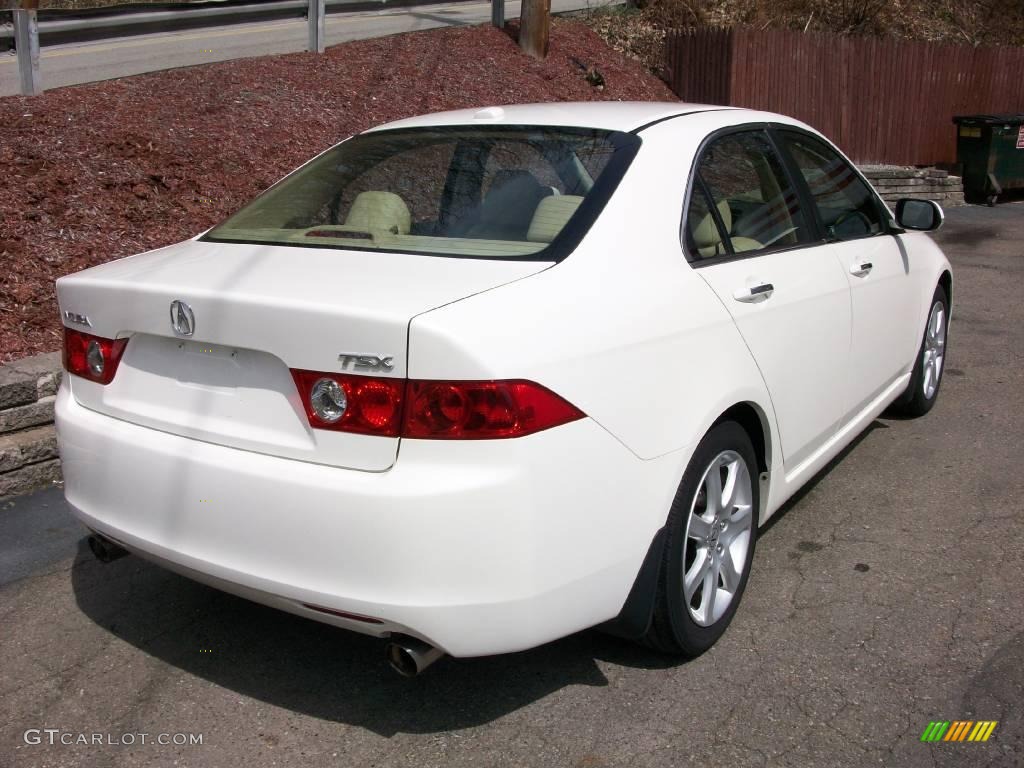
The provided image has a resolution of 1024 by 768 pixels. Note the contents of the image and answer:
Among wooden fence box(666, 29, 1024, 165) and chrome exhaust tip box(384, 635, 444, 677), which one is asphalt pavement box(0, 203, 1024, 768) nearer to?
chrome exhaust tip box(384, 635, 444, 677)

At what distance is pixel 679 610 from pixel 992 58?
63.0ft

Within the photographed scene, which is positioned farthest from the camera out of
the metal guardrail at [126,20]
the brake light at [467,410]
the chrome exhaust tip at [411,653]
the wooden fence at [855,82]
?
the wooden fence at [855,82]

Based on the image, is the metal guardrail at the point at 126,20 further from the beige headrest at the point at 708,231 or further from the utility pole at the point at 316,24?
the beige headrest at the point at 708,231

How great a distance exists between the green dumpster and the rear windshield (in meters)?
14.3

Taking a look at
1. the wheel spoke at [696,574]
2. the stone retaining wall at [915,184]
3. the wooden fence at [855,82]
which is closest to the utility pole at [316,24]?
the wooden fence at [855,82]

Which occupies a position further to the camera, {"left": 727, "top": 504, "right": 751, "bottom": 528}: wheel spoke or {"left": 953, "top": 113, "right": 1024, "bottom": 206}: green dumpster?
{"left": 953, "top": 113, "right": 1024, "bottom": 206}: green dumpster

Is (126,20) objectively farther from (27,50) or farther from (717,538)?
(717,538)

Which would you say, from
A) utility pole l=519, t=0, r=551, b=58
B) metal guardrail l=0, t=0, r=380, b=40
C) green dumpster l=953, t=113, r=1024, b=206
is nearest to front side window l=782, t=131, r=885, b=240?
metal guardrail l=0, t=0, r=380, b=40

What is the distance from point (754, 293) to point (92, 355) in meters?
2.12

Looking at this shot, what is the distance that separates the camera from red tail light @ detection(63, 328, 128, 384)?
3.12 metres

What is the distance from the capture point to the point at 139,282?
9.98ft

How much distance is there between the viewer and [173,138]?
8672 mm

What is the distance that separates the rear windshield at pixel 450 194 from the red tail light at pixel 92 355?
562 millimetres

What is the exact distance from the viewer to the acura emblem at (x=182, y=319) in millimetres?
2867
